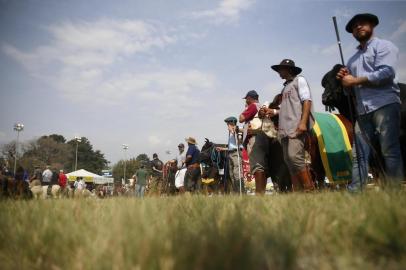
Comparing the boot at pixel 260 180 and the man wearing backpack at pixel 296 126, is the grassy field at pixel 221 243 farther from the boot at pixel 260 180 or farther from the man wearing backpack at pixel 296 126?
the boot at pixel 260 180

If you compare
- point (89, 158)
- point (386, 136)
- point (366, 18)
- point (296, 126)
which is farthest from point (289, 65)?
point (89, 158)

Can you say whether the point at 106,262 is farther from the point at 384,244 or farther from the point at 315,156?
the point at 315,156

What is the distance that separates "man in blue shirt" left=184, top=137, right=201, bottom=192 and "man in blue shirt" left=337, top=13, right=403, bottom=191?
228 inches

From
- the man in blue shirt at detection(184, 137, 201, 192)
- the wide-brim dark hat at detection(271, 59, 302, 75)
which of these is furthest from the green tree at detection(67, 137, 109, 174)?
the wide-brim dark hat at detection(271, 59, 302, 75)

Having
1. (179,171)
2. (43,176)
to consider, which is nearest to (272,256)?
(179,171)

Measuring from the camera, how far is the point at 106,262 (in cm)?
106

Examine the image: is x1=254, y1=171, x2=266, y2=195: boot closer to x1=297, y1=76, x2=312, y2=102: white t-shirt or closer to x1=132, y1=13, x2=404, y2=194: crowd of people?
x1=132, y1=13, x2=404, y2=194: crowd of people

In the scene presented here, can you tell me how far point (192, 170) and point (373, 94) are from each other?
6336 mm

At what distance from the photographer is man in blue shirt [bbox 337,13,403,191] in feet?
11.7

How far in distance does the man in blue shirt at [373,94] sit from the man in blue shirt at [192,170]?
5.80 m

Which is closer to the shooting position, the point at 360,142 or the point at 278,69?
the point at 360,142

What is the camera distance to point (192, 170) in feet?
30.9

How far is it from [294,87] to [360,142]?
128 cm

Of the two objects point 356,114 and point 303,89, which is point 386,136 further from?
point 303,89
